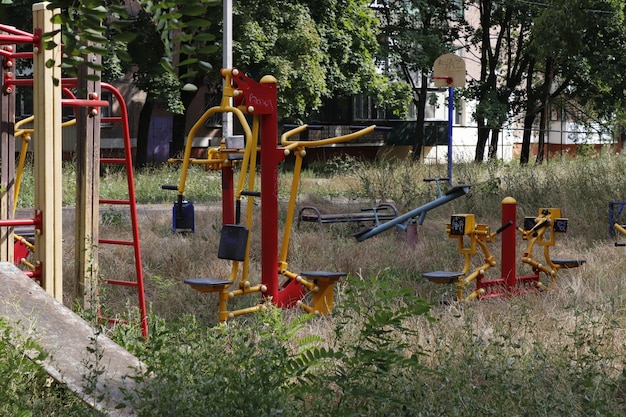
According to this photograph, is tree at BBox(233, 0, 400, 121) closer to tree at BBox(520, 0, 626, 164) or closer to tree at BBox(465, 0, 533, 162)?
tree at BBox(465, 0, 533, 162)

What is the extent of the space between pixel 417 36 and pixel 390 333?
28.2 meters

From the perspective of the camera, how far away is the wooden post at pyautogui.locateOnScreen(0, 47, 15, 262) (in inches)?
275

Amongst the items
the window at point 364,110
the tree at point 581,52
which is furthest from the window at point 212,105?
the tree at point 581,52

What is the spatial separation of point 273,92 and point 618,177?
897 cm

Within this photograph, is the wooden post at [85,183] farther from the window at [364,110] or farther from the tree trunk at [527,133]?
the window at [364,110]

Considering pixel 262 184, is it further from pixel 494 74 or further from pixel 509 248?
pixel 494 74

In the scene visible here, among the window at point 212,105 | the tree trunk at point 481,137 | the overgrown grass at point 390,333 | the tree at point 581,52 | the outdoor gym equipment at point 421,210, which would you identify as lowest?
the overgrown grass at point 390,333

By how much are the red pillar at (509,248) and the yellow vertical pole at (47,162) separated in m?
4.10

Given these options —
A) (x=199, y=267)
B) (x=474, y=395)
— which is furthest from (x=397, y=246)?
(x=474, y=395)

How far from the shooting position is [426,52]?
1332 inches

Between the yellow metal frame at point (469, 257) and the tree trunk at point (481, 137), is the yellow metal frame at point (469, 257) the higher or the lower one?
the lower one

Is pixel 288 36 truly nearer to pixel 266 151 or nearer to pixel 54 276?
pixel 266 151

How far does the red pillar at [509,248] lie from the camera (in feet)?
29.0

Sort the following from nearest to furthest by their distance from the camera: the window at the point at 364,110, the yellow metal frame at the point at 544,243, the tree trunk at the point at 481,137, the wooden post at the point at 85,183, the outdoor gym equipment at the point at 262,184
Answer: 1. the wooden post at the point at 85,183
2. the outdoor gym equipment at the point at 262,184
3. the yellow metal frame at the point at 544,243
4. the tree trunk at the point at 481,137
5. the window at the point at 364,110
